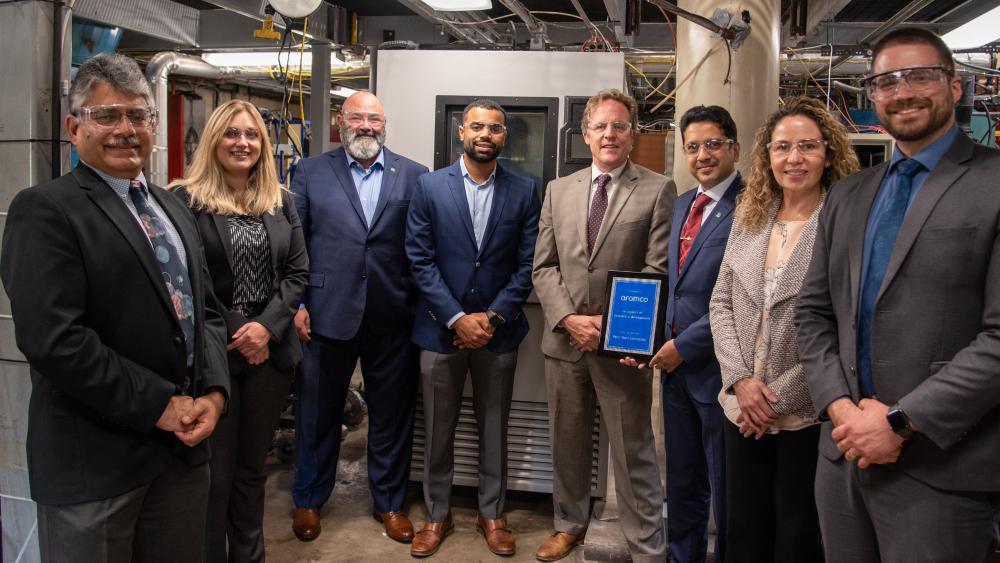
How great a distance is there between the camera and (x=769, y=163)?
7.14ft

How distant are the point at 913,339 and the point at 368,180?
7.25ft

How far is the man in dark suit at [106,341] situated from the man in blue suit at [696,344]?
1480 mm

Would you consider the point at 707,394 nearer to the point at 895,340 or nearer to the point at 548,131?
the point at 895,340

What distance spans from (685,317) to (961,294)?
0.99 metres

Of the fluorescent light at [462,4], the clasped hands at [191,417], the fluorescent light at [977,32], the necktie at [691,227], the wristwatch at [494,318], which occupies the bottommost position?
the clasped hands at [191,417]

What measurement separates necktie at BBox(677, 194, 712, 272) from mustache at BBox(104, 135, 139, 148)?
1649 millimetres

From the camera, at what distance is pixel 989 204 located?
154cm

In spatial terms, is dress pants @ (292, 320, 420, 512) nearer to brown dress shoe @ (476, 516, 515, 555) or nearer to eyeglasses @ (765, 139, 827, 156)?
brown dress shoe @ (476, 516, 515, 555)

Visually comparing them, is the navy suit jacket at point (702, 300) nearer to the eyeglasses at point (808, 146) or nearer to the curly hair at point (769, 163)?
the curly hair at point (769, 163)

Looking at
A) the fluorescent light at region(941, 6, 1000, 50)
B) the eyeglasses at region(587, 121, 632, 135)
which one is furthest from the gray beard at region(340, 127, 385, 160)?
the fluorescent light at region(941, 6, 1000, 50)

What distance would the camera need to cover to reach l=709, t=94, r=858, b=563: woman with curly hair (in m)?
2.03

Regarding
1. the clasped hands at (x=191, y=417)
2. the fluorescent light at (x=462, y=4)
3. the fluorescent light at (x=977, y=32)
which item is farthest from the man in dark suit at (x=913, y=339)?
the fluorescent light at (x=977, y=32)

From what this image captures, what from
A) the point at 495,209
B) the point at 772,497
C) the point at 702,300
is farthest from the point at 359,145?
the point at 772,497

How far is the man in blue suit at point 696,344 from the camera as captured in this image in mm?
2404
